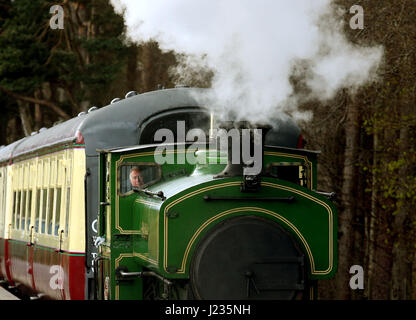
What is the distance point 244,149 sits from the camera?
7.56m

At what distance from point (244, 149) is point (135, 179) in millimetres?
1499

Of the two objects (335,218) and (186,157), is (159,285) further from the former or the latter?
(335,218)

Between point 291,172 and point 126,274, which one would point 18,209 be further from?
point 291,172

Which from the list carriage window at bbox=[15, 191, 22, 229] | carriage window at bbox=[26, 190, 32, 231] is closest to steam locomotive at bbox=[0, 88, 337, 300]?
carriage window at bbox=[26, 190, 32, 231]

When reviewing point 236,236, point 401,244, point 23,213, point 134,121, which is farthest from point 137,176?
point 401,244

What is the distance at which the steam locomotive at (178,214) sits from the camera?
7.41 meters

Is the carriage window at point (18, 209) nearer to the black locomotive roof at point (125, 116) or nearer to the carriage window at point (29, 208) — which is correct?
the carriage window at point (29, 208)

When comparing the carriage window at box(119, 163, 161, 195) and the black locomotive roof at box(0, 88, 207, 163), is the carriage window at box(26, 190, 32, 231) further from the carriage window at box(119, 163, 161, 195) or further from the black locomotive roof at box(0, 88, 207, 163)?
the carriage window at box(119, 163, 161, 195)

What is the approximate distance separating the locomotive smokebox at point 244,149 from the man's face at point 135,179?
124cm

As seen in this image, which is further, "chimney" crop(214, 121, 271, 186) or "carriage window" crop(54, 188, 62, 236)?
"carriage window" crop(54, 188, 62, 236)

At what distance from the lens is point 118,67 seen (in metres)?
28.8

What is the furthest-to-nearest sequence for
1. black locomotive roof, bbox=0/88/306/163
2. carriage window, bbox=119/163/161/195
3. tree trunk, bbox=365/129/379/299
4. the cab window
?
tree trunk, bbox=365/129/379/299 < black locomotive roof, bbox=0/88/306/163 < the cab window < carriage window, bbox=119/163/161/195

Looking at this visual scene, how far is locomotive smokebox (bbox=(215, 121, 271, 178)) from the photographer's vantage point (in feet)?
24.6
